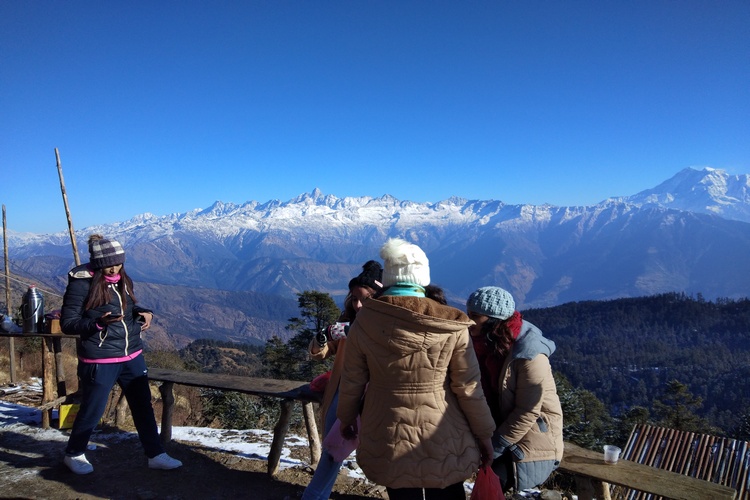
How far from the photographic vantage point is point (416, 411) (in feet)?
7.79

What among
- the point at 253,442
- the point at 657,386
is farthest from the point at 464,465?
the point at 657,386

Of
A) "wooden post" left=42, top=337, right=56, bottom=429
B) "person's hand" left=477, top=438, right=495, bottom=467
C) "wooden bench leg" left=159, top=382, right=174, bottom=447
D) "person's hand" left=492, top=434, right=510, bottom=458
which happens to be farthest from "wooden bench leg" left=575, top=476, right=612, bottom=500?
"wooden post" left=42, top=337, right=56, bottom=429

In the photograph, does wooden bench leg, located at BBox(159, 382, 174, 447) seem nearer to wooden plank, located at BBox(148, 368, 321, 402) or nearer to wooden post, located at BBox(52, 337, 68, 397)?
wooden plank, located at BBox(148, 368, 321, 402)

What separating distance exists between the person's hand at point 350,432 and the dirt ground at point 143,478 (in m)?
1.60

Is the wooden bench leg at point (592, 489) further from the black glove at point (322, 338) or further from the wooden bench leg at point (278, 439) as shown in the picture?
the wooden bench leg at point (278, 439)

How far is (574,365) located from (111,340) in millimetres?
136884

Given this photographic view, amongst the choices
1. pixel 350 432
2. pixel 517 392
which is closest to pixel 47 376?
pixel 350 432

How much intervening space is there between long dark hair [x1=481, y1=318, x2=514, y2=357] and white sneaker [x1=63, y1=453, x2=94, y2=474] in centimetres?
415

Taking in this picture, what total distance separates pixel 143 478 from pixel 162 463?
0.66 ft

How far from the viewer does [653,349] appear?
5566 inches

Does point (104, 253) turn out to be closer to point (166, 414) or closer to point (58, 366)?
point (166, 414)

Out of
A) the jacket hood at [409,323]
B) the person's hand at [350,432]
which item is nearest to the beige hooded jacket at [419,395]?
the jacket hood at [409,323]

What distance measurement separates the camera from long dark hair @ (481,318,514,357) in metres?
2.91

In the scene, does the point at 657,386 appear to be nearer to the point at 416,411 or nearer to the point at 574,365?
the point at 574,365
